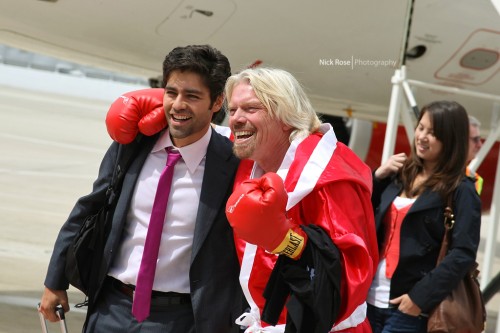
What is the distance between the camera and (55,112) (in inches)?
1216

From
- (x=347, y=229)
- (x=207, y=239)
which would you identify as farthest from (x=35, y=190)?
(x=347, y=229)

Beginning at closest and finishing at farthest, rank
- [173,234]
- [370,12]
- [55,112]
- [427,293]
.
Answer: [173,234], [427,293], [370,12], [55,112]

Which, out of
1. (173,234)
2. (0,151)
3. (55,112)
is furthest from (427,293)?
(55,112)

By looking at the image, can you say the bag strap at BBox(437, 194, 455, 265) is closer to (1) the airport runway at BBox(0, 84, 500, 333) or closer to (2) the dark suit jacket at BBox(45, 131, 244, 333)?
(2) the dark suit jacket at BBox(45, 131, 244, 333)

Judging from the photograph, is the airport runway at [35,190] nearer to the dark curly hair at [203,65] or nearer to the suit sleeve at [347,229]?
the dark curly hair at [203,65]

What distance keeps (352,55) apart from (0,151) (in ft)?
38.3

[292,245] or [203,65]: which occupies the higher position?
[203,65]

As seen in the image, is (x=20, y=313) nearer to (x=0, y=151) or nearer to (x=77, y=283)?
(x=77, y=283)

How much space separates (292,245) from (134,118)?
2.94 feet

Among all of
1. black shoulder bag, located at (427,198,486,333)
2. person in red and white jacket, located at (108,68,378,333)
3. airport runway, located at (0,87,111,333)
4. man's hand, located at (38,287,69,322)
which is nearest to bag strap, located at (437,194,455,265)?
black shoulder bag, located at (427,198,486,333)

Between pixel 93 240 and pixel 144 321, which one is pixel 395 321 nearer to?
pixel 144 321

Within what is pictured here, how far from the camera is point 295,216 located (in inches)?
101

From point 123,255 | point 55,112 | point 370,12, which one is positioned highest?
point 370,12

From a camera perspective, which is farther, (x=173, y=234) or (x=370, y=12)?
(x=370, y=12)
